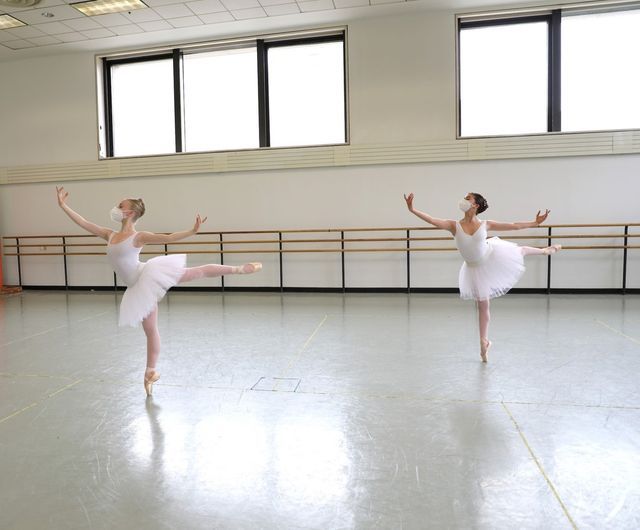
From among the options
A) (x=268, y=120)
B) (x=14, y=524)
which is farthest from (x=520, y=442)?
(x=268, y=120)

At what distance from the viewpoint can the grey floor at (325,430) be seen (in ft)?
5.26

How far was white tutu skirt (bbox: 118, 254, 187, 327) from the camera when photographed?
8.79 feet

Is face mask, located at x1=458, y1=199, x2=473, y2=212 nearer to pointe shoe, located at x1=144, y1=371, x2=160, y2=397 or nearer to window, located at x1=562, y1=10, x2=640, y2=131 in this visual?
pointe shoe, located at x1=144, y1=371, x2=160, y2=397

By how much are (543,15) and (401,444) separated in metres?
7.23

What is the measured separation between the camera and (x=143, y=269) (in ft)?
9.16

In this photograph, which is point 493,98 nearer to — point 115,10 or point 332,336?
point 332,336

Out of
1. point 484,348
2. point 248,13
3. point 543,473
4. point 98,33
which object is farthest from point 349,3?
point 543,473

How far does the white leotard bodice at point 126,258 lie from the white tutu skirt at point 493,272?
7.83ft

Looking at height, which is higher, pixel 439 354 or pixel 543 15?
pixel 543 15

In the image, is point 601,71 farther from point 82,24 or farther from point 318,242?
point 82,24

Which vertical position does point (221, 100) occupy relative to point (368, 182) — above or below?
above

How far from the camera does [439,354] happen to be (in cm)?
361

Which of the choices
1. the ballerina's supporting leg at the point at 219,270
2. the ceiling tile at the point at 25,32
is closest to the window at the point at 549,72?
the ballerina's supporting leg at the point at 219,270

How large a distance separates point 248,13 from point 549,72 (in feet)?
15.2
